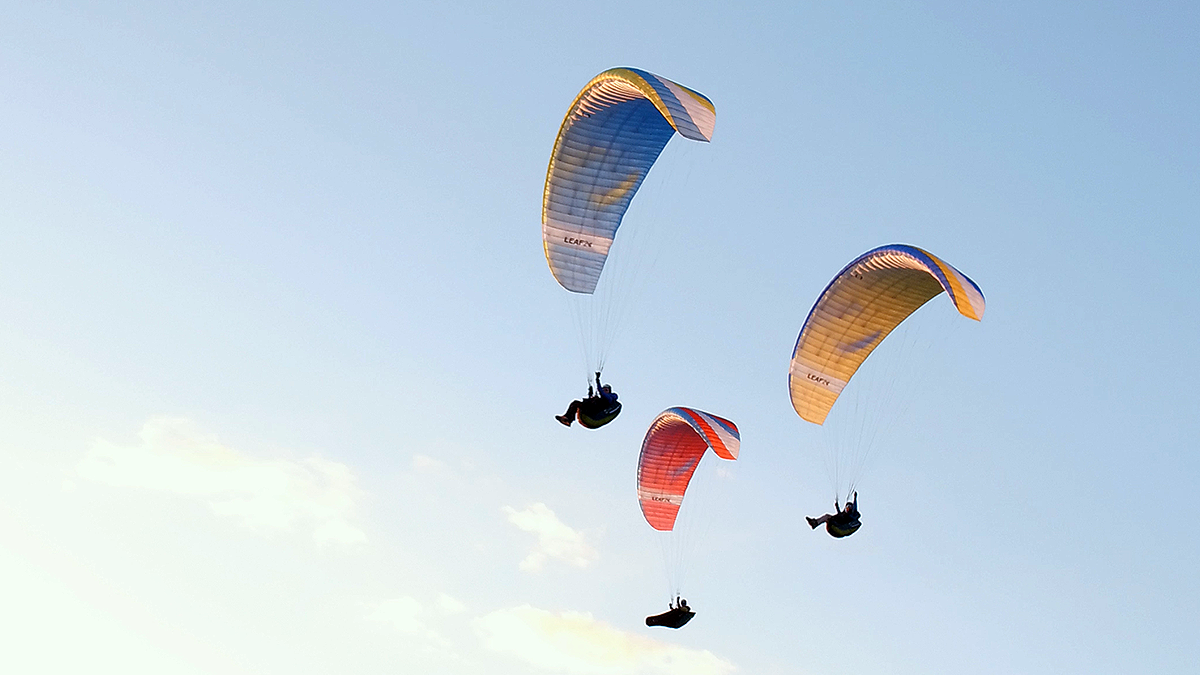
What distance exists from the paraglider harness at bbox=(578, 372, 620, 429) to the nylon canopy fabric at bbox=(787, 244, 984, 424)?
434 centimetres

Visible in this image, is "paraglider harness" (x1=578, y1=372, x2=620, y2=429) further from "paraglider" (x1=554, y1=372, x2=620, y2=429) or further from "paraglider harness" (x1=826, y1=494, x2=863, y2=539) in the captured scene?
"paraglider harness" (x1=826, y1=494, x2=863, y2=539)

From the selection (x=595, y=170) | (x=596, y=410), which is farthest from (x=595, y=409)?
(x=595, y=170)

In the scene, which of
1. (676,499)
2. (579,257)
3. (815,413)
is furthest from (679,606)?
(579,257)

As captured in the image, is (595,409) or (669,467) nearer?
(595,409)

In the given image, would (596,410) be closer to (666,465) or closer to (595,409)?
(595,409)

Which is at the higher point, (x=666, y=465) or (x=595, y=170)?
(x=595, y=170)

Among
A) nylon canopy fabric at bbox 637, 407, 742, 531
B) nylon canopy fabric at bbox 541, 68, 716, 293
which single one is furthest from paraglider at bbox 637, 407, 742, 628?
nylon canopy fabric at bbox 541, 68, 716, 293

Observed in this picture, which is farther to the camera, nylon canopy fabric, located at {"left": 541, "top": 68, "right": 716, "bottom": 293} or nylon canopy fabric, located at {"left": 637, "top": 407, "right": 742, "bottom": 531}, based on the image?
nylon canopy fabric, located at {"left": 637, "top": 407, "right": 742, "bottom": 531}

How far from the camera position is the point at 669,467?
142 ft

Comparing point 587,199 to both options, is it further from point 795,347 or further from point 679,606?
point 679,606

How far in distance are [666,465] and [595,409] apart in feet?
24.2

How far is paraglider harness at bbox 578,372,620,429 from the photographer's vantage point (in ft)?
119

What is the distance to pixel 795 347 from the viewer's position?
37.2m

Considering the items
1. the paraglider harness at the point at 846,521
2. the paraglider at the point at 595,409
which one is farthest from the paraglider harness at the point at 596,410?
the paraglider harness at the point at 846,521
